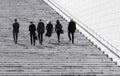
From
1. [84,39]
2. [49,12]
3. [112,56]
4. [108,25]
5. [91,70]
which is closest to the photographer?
[91,70]

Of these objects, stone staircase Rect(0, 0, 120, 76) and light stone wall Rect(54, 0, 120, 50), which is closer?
stone staircase Rect(0, 0, 120, 76)

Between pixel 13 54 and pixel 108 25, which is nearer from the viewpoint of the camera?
pixel 13 54

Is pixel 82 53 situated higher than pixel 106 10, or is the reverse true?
pixel 106 10

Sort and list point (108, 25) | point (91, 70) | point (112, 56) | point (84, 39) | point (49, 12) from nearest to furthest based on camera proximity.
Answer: point (91, 70) < point (112, 56) < point (108, 25) < point (84, 39) < point (49, 12)

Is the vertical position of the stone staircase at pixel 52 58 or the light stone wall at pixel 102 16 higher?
the light stone wall at pixel 102 16

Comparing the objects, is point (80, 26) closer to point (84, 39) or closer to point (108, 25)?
point (84, 39)

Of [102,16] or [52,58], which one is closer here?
[52,58]

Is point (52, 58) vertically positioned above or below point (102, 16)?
below

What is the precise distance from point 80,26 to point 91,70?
26.3 feet

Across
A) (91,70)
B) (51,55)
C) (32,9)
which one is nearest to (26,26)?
(32,9)

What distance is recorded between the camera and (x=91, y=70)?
1481 centimetres

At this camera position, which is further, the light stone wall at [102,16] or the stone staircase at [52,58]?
the light stone wall at [102,16]

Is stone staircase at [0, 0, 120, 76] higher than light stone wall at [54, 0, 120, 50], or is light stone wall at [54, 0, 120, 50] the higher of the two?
light stone wall at [54, 0, 120, 50]

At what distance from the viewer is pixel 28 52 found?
56.9 feet
